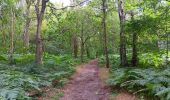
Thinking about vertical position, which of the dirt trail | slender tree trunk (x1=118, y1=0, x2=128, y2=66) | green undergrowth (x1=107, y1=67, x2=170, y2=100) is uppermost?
slender tree trunk (x1=118, y1=0, x2=128, y2=66)

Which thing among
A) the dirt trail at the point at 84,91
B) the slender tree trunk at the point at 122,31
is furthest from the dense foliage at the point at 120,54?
the dirt trail at the point at 84,91

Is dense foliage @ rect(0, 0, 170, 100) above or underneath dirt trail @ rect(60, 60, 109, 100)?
above

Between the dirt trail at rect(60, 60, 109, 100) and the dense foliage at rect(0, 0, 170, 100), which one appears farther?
the dirt trail at rect(60, 60, 109, 100)

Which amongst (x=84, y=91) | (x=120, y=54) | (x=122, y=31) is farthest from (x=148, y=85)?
(x=120, y=54)

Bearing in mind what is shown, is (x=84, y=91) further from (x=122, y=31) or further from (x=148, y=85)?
(x=122, y=31)

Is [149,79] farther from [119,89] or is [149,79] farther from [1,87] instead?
[1,87]

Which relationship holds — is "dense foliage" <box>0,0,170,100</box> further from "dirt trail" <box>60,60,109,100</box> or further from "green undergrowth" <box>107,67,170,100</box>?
"dirt trail" <box>60,60,109,100</box>

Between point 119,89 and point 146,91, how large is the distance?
2.00 meters

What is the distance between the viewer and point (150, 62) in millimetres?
20016

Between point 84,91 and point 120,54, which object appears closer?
point 84,91

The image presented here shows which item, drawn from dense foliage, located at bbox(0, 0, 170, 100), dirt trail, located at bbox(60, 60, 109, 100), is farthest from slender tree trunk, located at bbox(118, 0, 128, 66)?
dirt trail, located at bbox(60, 60, 109, 100)

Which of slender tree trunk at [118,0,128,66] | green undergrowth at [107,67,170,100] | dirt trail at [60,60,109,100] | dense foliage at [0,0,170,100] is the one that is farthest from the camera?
slender tree trunk at [118,0,128,66]

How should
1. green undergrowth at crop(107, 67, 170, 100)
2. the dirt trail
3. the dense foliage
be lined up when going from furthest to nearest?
1. the dirt trail
2. the dense foliage
3. green undergrowth at crop(107, 67, 170, 100)

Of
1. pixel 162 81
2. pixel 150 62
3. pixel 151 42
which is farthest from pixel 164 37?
pixel 162 81
